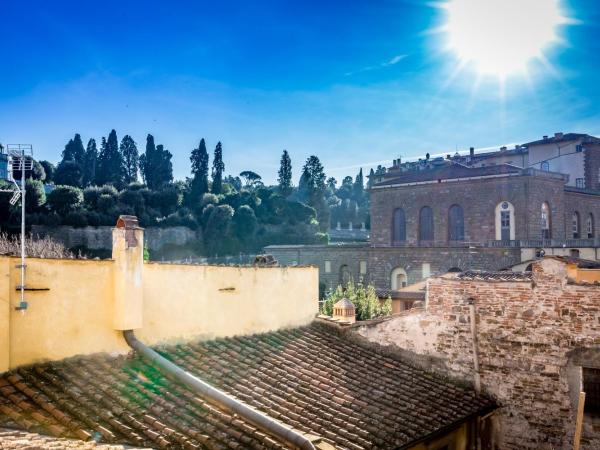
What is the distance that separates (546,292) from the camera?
393 inches

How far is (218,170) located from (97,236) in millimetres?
18947

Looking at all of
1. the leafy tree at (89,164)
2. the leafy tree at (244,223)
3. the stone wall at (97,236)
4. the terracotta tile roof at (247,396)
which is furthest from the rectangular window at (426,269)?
the leafy tree at (89,164)

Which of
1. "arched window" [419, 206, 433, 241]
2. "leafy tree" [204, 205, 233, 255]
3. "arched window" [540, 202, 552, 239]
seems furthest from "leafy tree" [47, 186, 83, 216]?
"arched window" [540, 202, 552, 239]

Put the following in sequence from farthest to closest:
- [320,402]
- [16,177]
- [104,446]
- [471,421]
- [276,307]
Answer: [276,307] < [471,421] < [320,402] < [16,177] < [104,446]

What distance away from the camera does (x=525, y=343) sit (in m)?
10.1

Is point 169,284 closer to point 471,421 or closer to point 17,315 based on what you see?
point 17,315

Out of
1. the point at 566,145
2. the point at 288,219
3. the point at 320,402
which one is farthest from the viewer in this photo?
the point at 288,219

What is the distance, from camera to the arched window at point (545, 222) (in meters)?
40.7

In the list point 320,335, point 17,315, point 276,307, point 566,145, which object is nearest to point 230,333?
point 276,307

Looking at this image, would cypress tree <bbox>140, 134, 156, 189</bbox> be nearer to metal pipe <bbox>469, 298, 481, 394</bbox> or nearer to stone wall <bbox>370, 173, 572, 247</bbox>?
stone wall <bbox>370, 173, 572, 247</bbox>

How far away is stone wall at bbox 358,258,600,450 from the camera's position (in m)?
9.61

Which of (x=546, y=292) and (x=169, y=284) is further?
(x=546, y=292)

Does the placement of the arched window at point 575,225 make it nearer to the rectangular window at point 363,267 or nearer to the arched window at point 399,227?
the arched window at point 399,227

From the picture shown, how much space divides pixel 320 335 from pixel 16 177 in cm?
679
